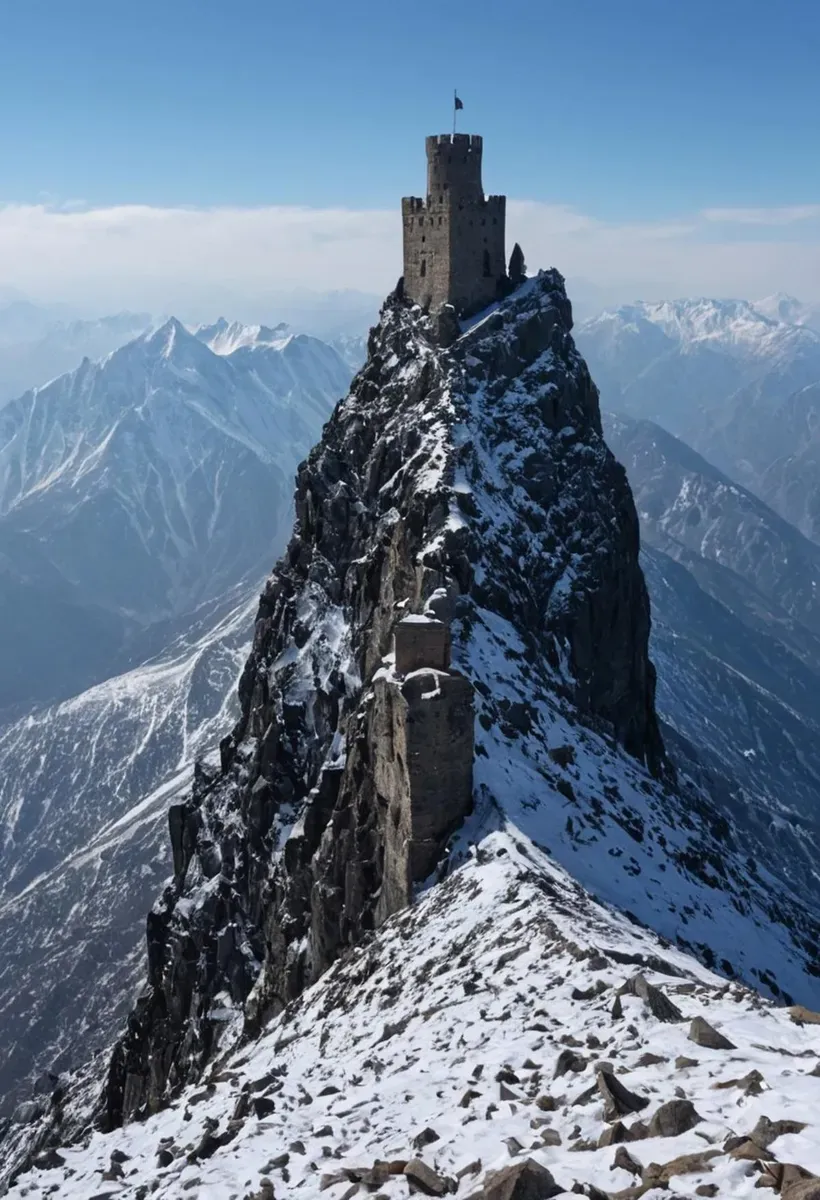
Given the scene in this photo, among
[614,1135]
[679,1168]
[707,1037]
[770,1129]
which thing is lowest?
[707,1037]

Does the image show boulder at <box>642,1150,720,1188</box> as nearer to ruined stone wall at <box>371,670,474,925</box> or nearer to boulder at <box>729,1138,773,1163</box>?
boulder at <box>729,1138,773,1163</box>

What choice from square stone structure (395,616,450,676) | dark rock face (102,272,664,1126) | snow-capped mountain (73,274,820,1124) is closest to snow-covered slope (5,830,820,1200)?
snow-capped mountain (73,274,820,1124)

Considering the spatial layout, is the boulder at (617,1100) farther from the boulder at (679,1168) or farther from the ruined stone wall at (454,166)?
the ruined stone wall at (454,166)

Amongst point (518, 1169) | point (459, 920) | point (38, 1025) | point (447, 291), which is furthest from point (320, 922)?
point (38, 1025)

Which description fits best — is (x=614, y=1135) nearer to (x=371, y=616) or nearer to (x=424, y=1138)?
(x=424, y=1138)

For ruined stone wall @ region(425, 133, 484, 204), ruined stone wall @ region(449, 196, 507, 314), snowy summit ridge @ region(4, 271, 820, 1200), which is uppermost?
ruined stone wall @ region(425, 133, 484, 204)

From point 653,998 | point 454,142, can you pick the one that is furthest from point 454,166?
point 653,998
